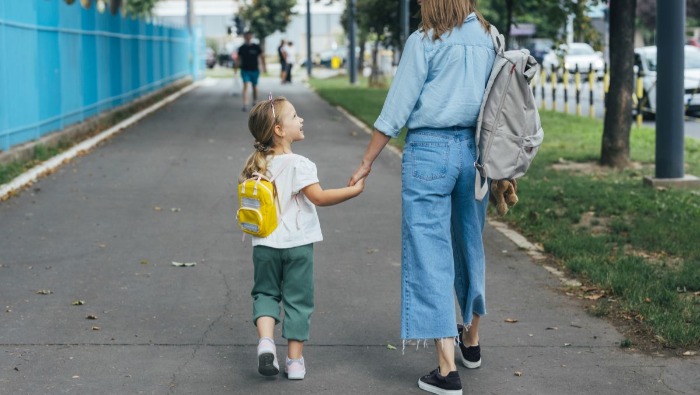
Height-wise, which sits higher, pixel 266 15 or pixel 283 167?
pixel 266 15

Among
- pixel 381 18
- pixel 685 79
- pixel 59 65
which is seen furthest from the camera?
pixel 381 18

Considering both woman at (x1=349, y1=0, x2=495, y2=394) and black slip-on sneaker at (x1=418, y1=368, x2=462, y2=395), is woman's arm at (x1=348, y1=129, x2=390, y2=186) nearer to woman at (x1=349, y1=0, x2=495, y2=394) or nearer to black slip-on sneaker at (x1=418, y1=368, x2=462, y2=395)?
woman at (x1=349, y1=0, x2=495, y2=394)

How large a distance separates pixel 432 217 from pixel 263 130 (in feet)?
2.68

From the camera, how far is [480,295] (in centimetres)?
538

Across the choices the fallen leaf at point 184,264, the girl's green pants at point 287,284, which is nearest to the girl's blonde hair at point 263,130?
the girl's green pants at point 287,284

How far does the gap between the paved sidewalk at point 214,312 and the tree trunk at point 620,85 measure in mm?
2997

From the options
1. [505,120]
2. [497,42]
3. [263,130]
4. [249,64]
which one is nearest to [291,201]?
[263,130]

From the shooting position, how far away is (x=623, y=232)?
9.30 m

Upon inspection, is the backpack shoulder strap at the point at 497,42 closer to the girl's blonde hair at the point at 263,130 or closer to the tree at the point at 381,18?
the girl's blonde hair at the point at 263,130

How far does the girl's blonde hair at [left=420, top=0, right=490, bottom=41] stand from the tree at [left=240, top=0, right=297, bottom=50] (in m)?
64.7

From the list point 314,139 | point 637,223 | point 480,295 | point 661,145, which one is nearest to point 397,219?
point 637,223

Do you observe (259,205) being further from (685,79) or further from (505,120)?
(685,79)

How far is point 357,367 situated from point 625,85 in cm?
888

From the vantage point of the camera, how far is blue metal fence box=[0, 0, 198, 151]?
14102mm
